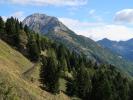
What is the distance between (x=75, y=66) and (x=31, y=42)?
32903 millimetres

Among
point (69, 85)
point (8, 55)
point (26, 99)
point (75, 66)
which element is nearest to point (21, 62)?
point (8, 55)

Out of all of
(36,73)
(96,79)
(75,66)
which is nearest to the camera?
(36,73)

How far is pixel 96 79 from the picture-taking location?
123 metres

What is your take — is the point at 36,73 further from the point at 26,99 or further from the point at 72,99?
the point at 26,99

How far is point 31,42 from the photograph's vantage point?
5463 inches

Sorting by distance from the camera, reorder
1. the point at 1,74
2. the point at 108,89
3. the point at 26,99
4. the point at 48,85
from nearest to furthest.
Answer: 1. the point at 26,99
2. the point at 1,74
3. the point at 48,85
4. the point at 108,89

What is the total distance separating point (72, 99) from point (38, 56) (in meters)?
40.2

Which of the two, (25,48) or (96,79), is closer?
(96,79)

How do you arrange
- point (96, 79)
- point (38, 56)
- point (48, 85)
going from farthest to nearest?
1. point (38, 56)
2. point (96, 79)
3. point (48, 85)

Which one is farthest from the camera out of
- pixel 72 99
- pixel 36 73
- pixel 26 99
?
pixel 36 73

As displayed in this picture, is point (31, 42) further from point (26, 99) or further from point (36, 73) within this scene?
point (26, 99)

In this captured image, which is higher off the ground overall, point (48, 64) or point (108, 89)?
point (48, 64)

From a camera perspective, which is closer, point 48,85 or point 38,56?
point 48,85

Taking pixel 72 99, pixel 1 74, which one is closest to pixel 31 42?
pixel 72 99
